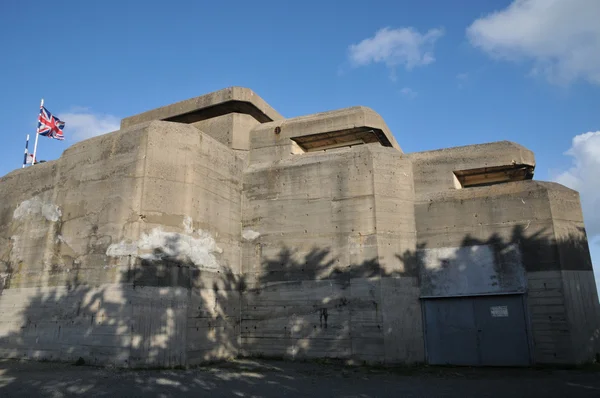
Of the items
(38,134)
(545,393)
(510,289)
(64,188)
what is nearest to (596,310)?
(510,289)


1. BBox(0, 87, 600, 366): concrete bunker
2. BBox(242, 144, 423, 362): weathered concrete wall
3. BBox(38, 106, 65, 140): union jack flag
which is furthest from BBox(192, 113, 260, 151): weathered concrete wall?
BBox(38, 106, 65, 140): union jack flag

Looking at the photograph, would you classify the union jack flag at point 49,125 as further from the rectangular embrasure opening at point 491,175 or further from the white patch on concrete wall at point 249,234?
the rectangular embrasure opening at point 491,175

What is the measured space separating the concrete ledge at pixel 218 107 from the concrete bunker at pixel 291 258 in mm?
2046

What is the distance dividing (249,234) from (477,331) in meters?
7.64

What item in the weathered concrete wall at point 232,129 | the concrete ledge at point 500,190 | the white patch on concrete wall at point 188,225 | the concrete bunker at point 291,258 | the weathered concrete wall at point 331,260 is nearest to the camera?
the concrete bunker at point 291,258

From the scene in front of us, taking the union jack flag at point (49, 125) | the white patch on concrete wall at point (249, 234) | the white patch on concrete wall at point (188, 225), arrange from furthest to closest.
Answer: the union jack flag at point (49, 125), the white patch on concrete wall at point (249, 234), the white patch on concrete wall at point (188, 225)

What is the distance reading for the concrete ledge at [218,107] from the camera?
1583 centimetres

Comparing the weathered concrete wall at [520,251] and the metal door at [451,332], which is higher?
the weathered concrete wall at [520,251]

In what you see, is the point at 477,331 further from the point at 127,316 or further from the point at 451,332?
the point at 127,316

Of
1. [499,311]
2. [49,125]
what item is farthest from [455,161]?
[49,125]

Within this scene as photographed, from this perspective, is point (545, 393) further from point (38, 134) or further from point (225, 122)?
point (38, 134)

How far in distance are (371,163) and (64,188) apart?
32.0ft

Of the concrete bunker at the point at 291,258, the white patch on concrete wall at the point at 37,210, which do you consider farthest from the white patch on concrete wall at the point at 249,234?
the white patch on concrete wall at the point at 37,210

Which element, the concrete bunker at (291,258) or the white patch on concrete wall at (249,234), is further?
the white patch on concrete wall at (249,234)
